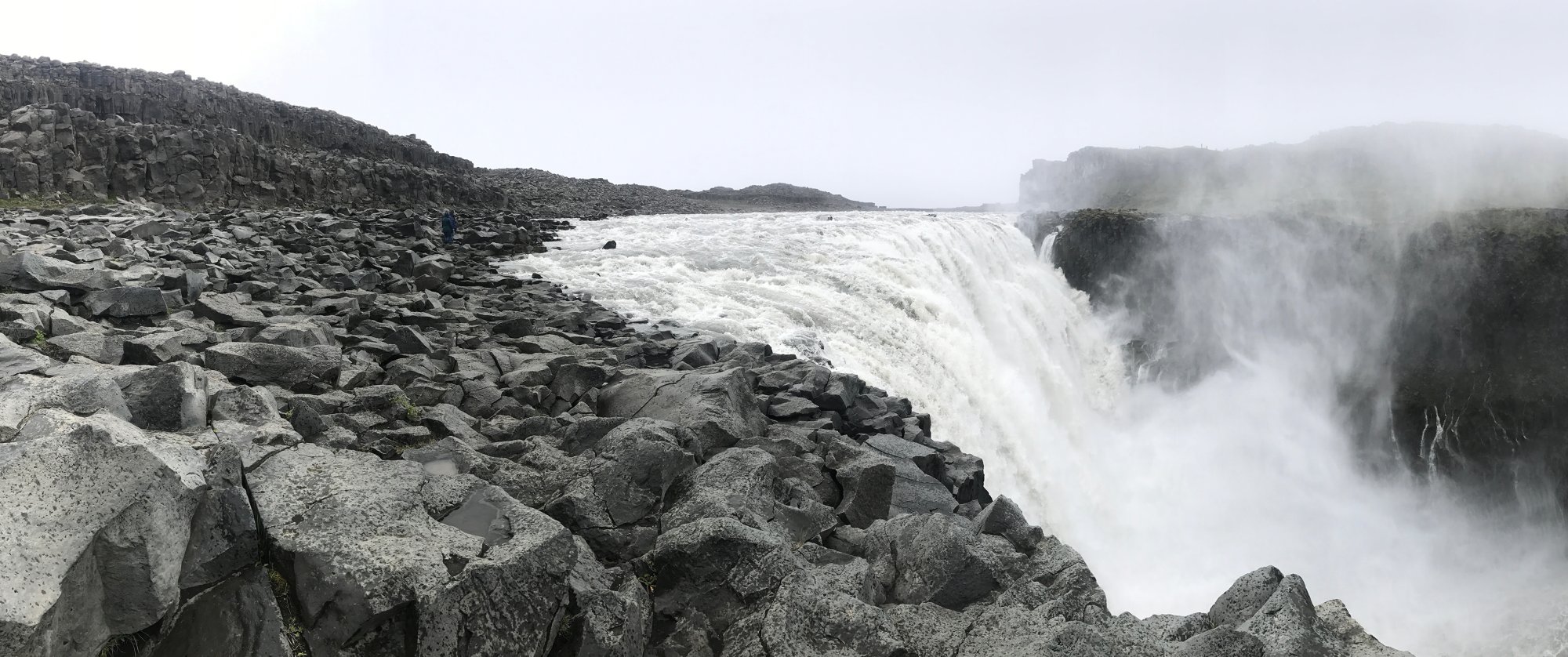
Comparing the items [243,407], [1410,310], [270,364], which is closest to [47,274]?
[270,364]

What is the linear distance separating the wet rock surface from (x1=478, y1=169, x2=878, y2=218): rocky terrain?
26442mm

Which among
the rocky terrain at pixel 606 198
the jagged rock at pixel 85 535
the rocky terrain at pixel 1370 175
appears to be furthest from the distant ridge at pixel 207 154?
the rocky terrain at pixel 1370 175

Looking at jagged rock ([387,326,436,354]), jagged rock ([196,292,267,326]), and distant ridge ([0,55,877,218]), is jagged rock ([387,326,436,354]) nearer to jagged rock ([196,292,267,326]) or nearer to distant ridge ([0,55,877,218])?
jagged rock ([196,292,267,326])

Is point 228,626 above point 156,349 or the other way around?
the other way around

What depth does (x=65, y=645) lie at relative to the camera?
311 cm

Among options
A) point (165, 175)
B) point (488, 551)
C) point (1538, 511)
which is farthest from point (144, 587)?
point (1538, 511)

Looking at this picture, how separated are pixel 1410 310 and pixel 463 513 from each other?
33.2 metres

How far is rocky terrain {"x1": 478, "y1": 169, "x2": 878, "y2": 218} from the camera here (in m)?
40.0

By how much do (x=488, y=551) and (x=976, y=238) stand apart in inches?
1025

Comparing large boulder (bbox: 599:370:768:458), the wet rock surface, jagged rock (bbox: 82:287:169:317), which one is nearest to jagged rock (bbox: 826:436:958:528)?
the wet rock surface

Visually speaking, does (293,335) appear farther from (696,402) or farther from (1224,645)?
(1224,645)

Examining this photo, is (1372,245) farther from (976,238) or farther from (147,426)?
(147,426)

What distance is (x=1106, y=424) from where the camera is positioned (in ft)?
78.2

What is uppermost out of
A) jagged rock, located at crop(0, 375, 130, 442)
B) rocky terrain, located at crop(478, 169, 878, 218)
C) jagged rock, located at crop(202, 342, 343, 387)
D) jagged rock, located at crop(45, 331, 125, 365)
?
rocky terrain, located at crop(478, 169, 878, 218)
